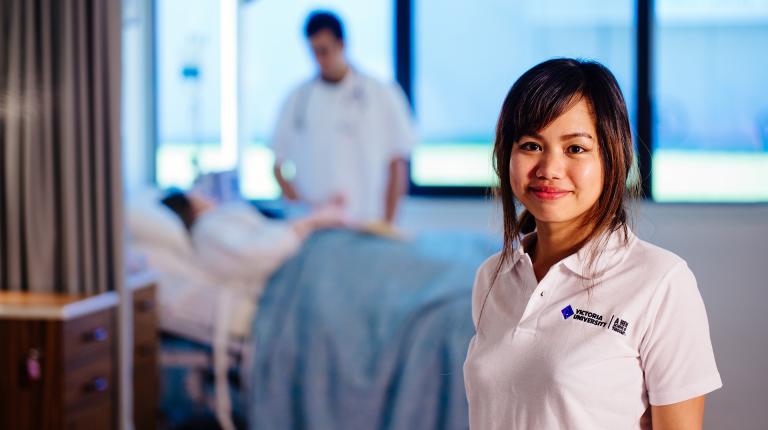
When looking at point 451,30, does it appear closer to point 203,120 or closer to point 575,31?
point 575,31

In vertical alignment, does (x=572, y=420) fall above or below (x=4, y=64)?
below

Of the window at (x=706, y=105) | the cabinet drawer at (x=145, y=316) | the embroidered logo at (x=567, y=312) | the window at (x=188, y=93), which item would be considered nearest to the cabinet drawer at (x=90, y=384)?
the cabinet drawer at (x=145, y=316)

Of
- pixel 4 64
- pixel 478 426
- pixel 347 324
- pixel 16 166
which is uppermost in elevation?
pixel 4 64

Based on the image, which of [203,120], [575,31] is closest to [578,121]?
[203,120]

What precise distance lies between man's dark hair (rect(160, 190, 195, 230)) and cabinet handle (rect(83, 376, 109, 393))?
844 millimetres

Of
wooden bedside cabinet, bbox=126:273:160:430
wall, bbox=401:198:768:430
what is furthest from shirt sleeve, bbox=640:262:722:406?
wooden bedside cabinet, bbox=126:273:160:430

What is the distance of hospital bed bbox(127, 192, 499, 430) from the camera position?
93.4 inches

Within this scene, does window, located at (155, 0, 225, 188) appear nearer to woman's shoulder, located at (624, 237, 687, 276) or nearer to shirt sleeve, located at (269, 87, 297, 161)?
shirt sleeve, located at (269, 87, 297, 161)

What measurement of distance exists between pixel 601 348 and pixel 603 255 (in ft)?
0.33

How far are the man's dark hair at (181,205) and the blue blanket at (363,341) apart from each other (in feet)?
1.36

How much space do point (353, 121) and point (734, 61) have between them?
183 cm

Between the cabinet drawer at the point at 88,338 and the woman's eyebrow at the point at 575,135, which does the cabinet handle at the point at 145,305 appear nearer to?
the cabinet drawer at the point at 88,338

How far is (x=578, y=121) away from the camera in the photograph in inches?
33.7

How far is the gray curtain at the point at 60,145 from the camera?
7.13 ft
